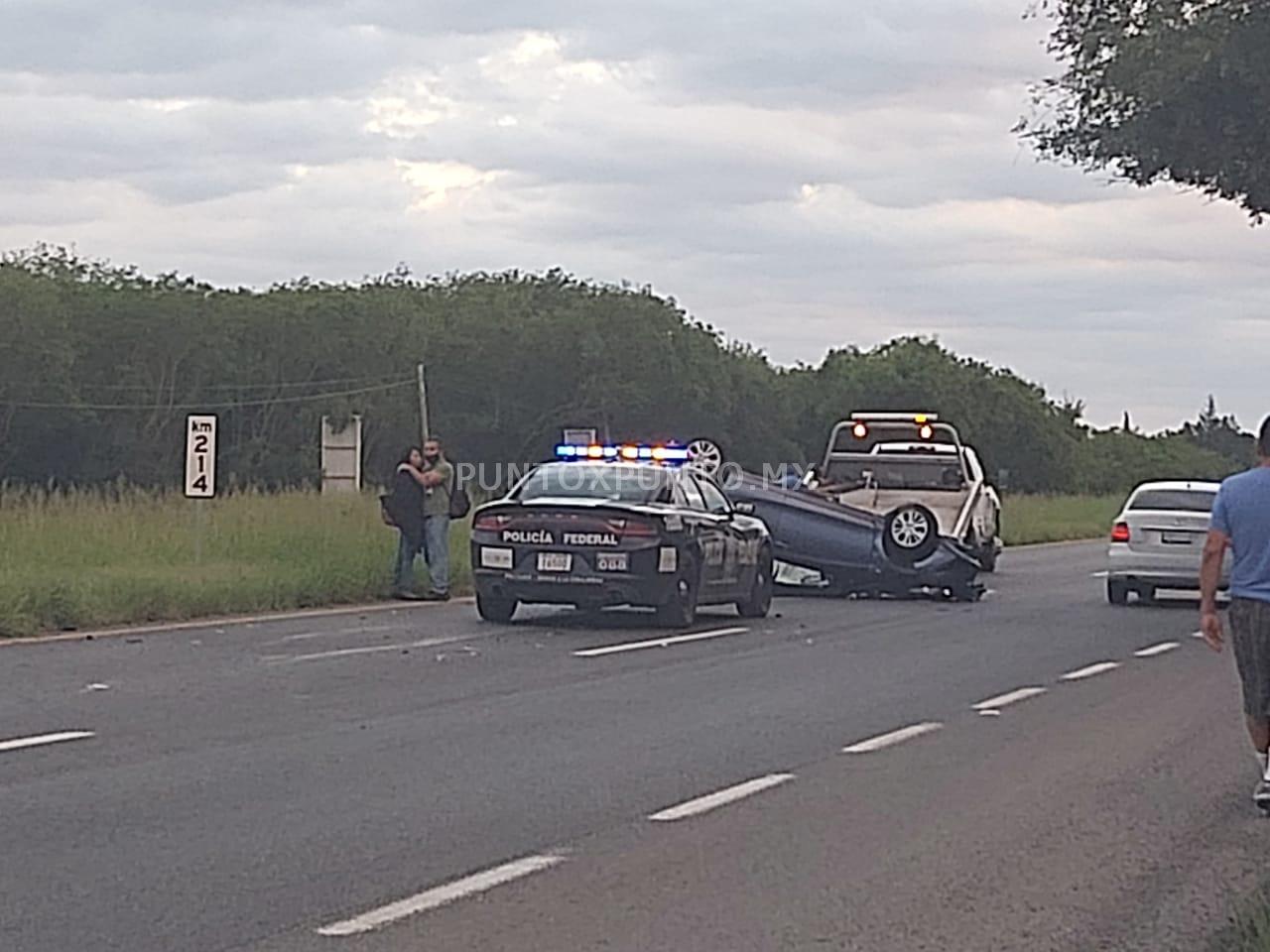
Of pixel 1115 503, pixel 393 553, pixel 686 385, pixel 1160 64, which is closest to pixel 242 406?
pixel 686 385

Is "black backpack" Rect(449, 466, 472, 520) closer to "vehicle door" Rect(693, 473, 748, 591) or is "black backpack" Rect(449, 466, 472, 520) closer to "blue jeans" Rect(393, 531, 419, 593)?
"blue jeans" Rect(393, 531, 419, 593)

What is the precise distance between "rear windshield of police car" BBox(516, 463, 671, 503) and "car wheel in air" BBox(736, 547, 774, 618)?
199 centimetres

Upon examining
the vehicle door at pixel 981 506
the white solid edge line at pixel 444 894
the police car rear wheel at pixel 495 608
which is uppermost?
the vehicle door at pixel 981 506

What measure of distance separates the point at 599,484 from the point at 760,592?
2636mm

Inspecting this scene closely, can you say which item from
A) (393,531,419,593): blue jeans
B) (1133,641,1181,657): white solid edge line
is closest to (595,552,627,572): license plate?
(393,531,419,593): blue jeans

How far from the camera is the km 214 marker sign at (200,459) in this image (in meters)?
24.5

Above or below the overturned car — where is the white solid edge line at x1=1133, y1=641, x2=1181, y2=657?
below

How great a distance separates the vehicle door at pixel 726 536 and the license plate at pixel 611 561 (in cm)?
183

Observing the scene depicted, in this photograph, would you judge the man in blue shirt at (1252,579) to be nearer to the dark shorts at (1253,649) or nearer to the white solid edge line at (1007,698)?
the dark shorts at (1253,649)

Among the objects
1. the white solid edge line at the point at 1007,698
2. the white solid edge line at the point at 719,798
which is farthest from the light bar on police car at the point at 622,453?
the white solid edge line at the point at 719,798

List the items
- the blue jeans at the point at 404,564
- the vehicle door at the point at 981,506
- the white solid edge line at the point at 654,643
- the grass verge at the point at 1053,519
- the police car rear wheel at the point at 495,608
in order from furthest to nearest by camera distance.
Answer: the grass verge at the point at 1053,519, the vehicle door at the point at 981,506, the blue jeans at the point at 404,564, the police car rear wheel at the point at 495,608, the white solid edge line at the point at 654,643

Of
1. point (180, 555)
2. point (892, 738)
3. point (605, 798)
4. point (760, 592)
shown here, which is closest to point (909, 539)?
point (760, 592)

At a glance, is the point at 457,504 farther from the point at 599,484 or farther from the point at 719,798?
the point at 719,798

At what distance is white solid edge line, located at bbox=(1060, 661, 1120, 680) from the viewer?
59.9ft
